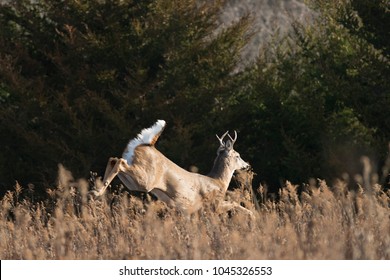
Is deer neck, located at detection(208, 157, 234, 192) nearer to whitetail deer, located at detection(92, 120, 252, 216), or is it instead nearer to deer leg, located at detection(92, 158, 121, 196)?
whitetail deer, located at detection(92, 120, 252, 216)

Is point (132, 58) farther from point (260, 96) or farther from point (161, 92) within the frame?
point (260, 96)

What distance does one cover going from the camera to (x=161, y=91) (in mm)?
21062

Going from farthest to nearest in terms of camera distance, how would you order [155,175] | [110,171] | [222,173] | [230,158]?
[230,158]
[222,173]
[155,175]
[110,171]

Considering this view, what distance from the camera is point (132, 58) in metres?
21.2

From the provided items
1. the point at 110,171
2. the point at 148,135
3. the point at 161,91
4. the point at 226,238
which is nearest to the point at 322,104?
the point at 161,91

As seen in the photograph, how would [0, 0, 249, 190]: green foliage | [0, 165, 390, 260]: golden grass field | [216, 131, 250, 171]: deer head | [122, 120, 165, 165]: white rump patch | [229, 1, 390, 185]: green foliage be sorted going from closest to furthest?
[0, 165, 390, 260]: golden grass field < [122, 120, 165, 165]: white rump patch < [216, 131, 250, 171]: deer head < [229, 1, 390, 185]: green foliage < [0, 0, 249, 190]: green foliage

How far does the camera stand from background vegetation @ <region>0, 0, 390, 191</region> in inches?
799

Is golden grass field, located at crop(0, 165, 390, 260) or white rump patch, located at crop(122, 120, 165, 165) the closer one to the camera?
golden grass field, located at crop(0, 165, 390, 260)

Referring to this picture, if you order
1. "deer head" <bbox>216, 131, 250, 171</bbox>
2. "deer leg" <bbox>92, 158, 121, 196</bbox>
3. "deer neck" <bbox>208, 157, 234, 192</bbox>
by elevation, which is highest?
"deer head" <bbox>216, 131, 250, 171</bbox>

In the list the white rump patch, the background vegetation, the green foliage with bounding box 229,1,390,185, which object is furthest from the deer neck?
the background vegetation

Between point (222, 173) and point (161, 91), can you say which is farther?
point (161, 91)

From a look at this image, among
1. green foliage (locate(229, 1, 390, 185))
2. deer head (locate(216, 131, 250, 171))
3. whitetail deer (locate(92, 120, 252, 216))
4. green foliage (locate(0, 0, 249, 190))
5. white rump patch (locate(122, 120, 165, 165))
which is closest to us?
whitetail deer (locate(92, 120, 252, 216))

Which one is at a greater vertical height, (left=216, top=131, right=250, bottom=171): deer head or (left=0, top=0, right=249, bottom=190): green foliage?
(left=0, top=0, right=249, bottom=190): green foliage

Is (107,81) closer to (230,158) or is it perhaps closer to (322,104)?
(322,104)
